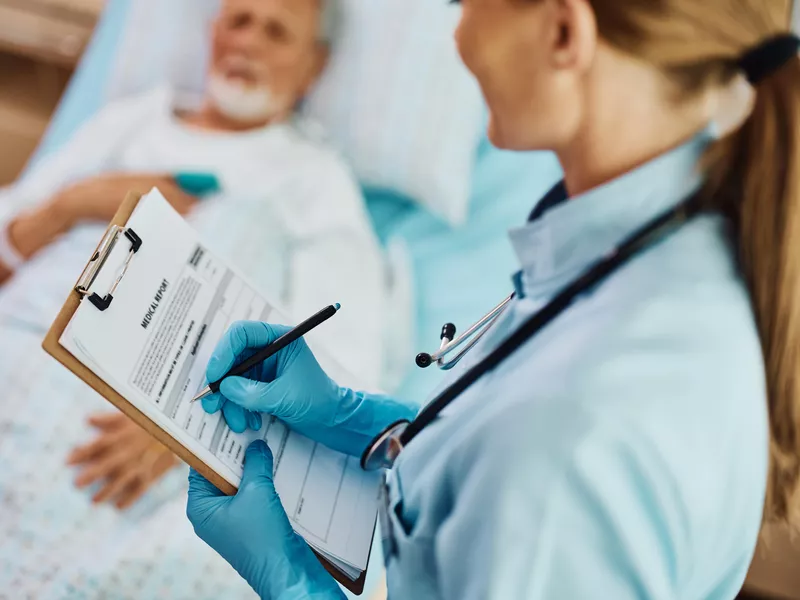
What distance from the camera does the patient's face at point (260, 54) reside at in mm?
1409

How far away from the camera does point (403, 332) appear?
120 cm

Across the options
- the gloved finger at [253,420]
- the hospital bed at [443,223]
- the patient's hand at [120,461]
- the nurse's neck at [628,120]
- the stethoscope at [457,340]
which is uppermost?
the nurse's neck at [628,120]

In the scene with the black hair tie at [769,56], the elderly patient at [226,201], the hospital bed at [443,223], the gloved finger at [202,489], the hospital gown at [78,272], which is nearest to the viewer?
the black hair tie at [769,56]

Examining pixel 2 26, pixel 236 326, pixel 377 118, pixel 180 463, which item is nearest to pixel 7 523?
pixel 180 463

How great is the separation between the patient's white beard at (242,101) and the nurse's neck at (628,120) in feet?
3.38

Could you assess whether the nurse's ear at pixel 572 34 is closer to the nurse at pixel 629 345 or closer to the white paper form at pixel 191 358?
the nurse at pixel 629 345

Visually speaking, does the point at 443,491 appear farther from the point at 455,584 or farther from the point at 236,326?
the point at 236,326

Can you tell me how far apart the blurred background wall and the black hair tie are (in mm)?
1871

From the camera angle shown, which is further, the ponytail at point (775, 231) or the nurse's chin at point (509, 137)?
the nurse's chin at point (509, 137)

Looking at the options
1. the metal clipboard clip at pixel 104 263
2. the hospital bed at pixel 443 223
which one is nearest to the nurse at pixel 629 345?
the metal clipboard clip at pixel 104 263

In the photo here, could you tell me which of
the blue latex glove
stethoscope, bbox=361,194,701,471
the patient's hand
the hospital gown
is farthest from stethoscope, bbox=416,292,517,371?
the patient's hand

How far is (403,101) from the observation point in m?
1.47

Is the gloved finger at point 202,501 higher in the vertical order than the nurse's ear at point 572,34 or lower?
lower

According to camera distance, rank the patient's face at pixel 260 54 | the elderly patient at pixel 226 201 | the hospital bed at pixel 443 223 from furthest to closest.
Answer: the patient's face at pixel 260 54 → the hospital bed at pixel 443 223 → the elderly patient at pixel 226 201
